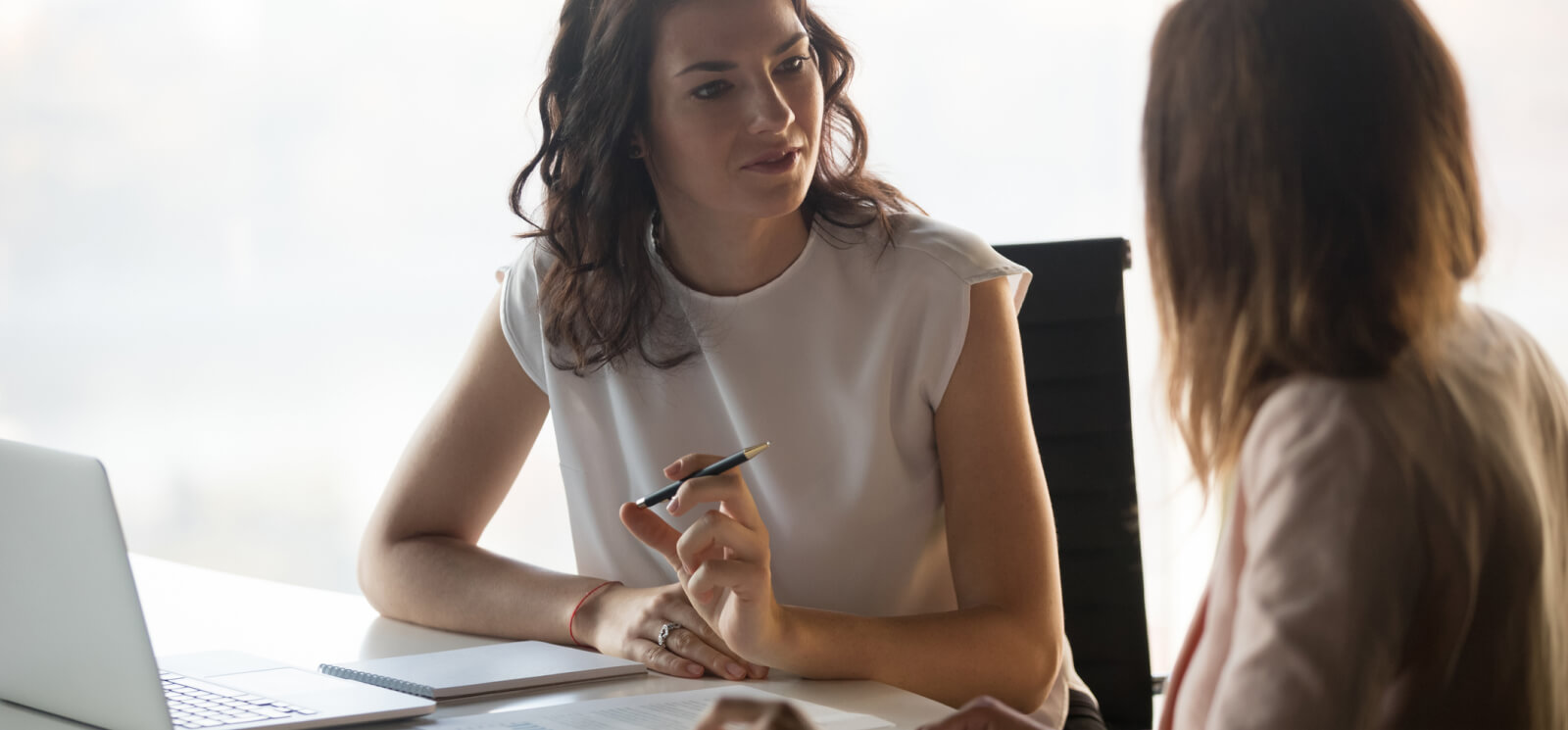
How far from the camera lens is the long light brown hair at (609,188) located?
1504mm

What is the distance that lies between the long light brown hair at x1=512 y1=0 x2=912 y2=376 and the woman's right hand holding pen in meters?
0.35

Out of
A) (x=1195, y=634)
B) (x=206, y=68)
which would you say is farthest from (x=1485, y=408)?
(x=206, y=68)

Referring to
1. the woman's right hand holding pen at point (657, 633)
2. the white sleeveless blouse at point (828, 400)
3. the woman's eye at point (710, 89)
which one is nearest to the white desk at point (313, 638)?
the woman's right hand holding pen at point (657, 633)

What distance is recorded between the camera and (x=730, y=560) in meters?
1.08

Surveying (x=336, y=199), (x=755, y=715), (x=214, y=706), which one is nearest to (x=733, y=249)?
(x=214, y=706)

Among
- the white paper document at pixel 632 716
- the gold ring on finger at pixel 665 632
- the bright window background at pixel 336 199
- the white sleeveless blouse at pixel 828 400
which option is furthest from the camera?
the bright window background at pixel 336 199

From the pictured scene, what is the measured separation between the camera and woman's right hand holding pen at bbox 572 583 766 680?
45.5 inches

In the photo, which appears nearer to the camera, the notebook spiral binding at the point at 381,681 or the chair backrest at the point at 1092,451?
the notebook spiral binding at the point at 381,681

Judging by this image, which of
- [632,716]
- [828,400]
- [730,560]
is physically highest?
[828,400]

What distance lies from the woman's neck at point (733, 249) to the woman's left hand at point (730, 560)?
1.47ft

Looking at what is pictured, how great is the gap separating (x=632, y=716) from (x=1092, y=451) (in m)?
0.73

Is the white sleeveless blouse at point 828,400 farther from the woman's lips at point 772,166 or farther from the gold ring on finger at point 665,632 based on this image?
the gold ring on finger at point 665,632

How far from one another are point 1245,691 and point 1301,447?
0.11 metres

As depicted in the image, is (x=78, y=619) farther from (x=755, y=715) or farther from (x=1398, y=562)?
(x=1398, y=562)
